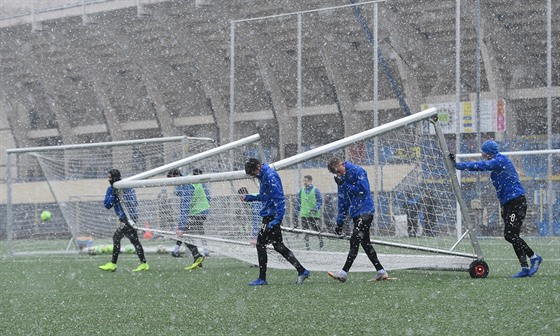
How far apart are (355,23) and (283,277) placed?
15857mm

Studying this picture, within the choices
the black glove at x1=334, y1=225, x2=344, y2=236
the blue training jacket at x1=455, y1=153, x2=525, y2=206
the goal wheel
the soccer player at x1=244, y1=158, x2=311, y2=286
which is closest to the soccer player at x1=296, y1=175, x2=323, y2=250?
the black glove at x1=334, y1=225, x2=344, y2=236

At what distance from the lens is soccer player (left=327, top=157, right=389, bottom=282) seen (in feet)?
36.5

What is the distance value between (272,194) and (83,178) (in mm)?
12281

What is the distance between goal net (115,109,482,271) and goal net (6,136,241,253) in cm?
511

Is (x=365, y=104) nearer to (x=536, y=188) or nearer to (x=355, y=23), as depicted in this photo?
(x=355, y=23)

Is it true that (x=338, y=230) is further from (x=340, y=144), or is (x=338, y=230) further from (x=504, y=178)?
(x=504, y=178)

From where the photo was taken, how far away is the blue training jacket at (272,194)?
11.2 meters

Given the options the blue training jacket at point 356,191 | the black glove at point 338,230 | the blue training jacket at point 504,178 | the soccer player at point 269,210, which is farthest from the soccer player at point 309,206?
the blue training jacket at point 504,178

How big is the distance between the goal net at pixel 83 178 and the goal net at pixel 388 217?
16.8ft

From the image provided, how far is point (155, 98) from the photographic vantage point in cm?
3288

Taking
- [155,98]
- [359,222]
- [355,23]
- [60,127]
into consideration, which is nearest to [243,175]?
[359,222]

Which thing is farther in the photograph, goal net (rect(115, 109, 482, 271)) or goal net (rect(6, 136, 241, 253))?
goal net (rect(6, 136, 241, 253))

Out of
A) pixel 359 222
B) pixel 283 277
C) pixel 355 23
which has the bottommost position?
pixel 283 277

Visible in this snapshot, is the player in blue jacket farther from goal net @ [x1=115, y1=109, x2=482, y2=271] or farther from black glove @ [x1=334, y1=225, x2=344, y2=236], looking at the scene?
black glove @ [x1=334, y1=225, x2=344, y2=236]
